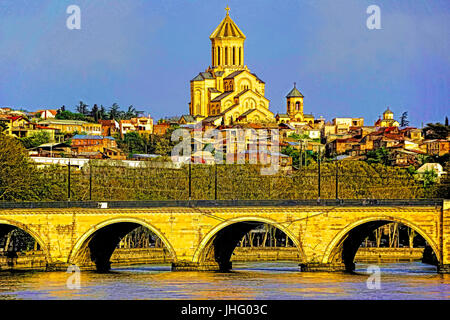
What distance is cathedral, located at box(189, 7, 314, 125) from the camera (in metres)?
169

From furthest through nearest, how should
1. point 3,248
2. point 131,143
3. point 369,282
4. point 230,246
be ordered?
point 131,143
point 3,248
point 230,246
point 369,282

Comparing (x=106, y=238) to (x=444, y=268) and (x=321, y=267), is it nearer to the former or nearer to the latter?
(x=321, y=267)

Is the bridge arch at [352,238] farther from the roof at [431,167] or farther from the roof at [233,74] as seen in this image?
the roof at [233,74]

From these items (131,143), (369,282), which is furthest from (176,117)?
(369,282)

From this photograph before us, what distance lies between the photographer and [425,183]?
110m

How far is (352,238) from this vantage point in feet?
243

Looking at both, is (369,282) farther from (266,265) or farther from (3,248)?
(3,248)

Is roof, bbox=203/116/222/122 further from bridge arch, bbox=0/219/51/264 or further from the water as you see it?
bridge arch, bbox=0/219/51/264

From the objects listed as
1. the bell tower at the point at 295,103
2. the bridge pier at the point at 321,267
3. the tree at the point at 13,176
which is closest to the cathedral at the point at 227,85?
the bell tower at the point at 295,103

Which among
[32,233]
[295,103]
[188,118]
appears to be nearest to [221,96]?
[188,118]

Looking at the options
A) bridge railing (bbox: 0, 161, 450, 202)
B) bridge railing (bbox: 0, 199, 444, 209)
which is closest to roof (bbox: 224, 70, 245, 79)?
bridge railing (bbox: 0, 161, 450, 202)

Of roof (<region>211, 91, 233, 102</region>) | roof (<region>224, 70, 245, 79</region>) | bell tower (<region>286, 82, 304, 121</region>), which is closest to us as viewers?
roof (<region>211, 91, 233, 102</region>)

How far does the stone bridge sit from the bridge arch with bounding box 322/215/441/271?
5cm

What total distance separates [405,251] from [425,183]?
50.2 feet
